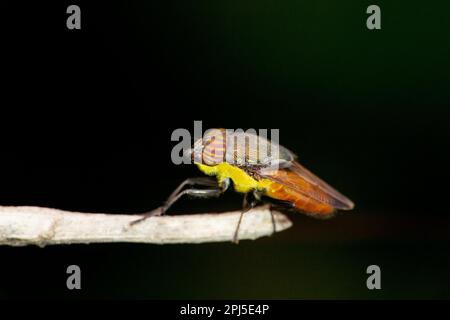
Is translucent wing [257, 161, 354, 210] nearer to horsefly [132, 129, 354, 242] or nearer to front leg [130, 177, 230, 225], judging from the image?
horsefly [132, 129, 354, 242]

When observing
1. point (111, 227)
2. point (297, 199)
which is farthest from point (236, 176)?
point (111, 227)

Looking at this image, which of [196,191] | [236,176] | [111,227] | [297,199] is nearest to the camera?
[111,227]

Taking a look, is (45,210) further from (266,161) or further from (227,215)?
(266,161)

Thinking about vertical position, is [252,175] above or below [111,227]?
above

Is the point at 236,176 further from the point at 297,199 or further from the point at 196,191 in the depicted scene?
the point at 297,199

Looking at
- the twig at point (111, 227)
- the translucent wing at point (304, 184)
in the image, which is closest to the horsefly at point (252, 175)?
the translucent wing at point (304, 184)

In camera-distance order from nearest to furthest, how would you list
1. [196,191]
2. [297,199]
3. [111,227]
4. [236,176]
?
[111,227] → [196,191] → [236,176] → [297,199]
